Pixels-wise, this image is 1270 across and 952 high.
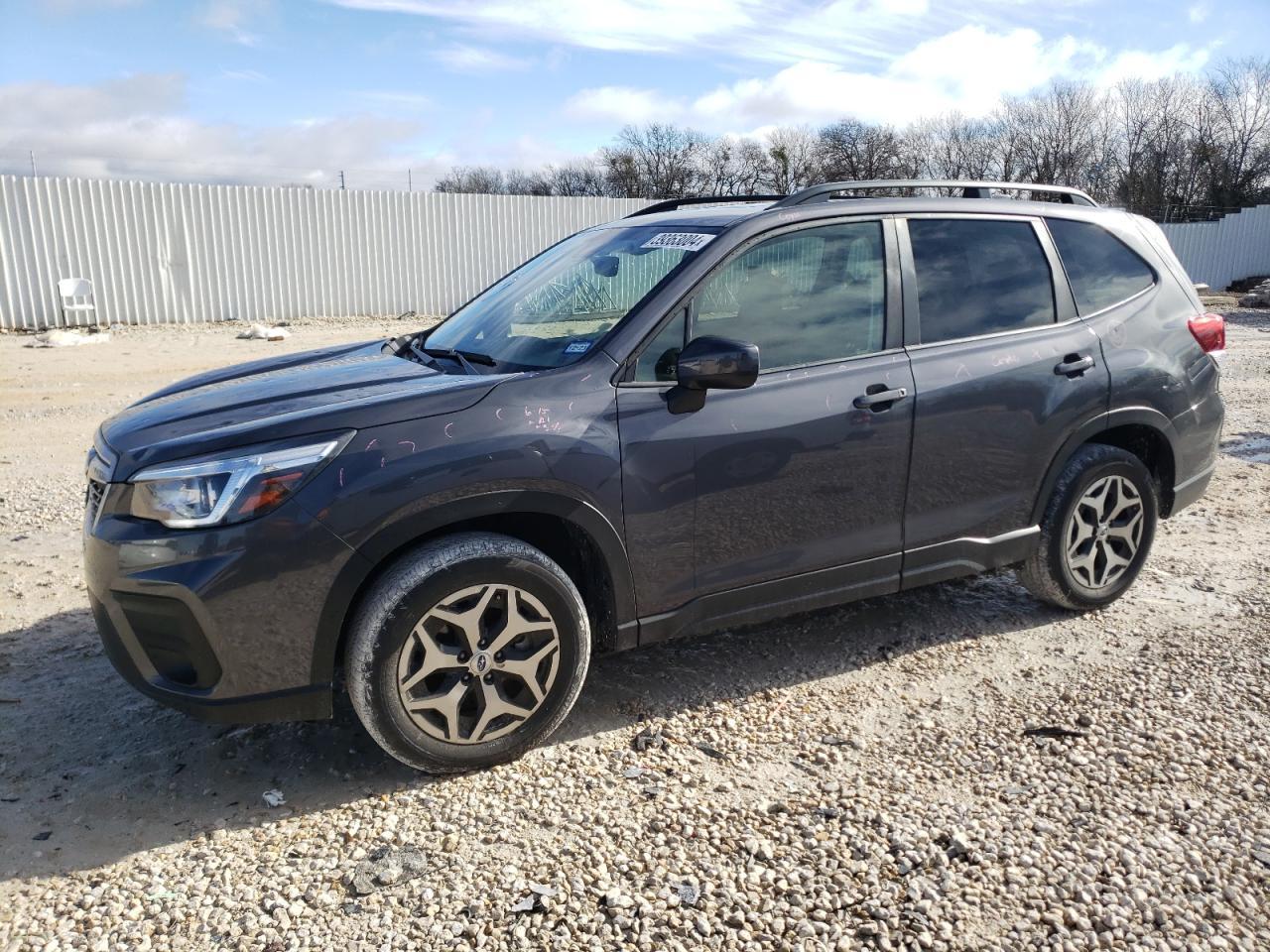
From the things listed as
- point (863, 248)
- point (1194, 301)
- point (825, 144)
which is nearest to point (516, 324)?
point (863, 248)

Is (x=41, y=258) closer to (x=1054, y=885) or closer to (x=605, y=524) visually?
(x=605, y=524)

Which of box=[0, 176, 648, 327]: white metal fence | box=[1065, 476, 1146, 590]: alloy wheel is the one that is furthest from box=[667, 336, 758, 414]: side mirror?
box=[0, 176, 648, 327]: white metal fence

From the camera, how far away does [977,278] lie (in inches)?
168

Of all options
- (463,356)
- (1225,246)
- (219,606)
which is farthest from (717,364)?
(1225,246)

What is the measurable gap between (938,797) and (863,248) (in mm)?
2118

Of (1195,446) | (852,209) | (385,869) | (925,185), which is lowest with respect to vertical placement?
(385,869)

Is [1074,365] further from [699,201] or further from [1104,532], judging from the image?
[699,201]

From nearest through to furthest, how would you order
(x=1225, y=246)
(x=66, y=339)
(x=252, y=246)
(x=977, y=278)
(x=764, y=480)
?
1. (x=764, y=480)
2. (x=977, y=278)
3. (x=66, y=339)
4. (x=252, y=246)
5. (x=1225, y=246)

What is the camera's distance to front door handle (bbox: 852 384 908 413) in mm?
3803

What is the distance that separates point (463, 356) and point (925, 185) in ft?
6.99

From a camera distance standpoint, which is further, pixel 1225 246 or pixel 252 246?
pixel 1225 246

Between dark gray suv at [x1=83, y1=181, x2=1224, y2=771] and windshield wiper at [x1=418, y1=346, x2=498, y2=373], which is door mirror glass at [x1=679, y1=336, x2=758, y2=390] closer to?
dark gray suv at [x1=83, y1=181, x2=1224, y2=771]

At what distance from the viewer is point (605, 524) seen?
3371mm

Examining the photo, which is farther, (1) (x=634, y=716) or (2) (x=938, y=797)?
(1) (x=634, y=716)
